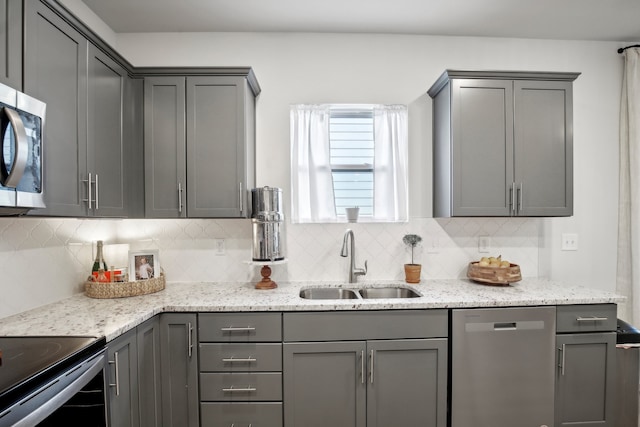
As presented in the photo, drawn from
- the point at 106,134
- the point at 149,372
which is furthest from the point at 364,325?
the point at 106,134

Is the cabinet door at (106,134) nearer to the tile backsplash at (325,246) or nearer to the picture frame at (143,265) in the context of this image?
the picture frame at (143,265)

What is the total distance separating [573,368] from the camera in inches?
76.4

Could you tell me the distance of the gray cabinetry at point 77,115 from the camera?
1.41 m

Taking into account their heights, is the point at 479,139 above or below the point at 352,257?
above

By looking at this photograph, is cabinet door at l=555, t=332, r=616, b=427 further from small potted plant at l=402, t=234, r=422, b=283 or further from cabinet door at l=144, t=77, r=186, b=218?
cabinet door at l=144, t=77, r=186, b=218

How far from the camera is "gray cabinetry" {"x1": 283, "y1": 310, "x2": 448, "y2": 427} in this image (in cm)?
184

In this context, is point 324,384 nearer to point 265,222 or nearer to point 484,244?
point 265,222

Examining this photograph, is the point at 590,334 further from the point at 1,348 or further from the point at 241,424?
the point at 1,348

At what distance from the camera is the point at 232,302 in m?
1.89

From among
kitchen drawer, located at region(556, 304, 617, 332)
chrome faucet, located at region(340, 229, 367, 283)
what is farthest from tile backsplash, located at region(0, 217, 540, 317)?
kitchen drawer, located at region(556, 304, 617, 332)

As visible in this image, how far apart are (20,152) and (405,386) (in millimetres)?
2091

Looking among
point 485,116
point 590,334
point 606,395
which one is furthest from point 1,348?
point 606,395

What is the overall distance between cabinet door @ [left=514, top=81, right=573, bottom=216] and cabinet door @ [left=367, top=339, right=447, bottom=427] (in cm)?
120

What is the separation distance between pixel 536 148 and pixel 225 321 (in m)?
2.30
